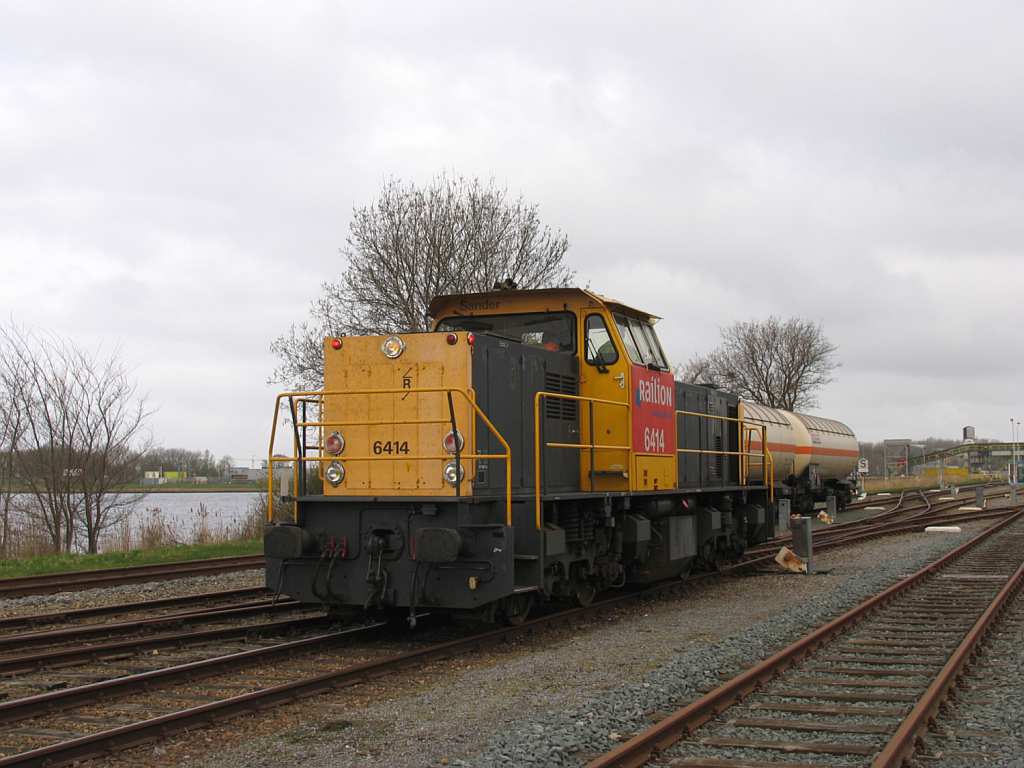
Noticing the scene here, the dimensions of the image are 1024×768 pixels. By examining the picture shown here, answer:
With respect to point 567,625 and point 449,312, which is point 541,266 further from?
point 567,625

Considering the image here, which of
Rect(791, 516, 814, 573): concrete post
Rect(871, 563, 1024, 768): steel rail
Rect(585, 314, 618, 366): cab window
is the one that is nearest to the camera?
Rect(871, 563, 1024, 768): steel rail

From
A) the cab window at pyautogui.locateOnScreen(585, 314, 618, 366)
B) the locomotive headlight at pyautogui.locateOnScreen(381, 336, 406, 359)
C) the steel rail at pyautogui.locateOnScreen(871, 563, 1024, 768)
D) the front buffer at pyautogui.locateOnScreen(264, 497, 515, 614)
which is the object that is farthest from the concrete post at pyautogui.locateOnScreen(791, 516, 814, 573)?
the locomotive headlight at pyautogui.locateOnScreen(381, 336, 406, 359)

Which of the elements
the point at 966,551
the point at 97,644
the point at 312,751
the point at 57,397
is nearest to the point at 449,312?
the point at 97,644

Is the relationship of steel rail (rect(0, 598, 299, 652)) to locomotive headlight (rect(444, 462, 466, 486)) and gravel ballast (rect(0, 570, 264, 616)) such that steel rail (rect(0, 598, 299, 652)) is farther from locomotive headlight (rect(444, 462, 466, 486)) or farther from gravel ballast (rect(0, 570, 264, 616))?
locomotive headlight (rect(444, 462, 466, 486))

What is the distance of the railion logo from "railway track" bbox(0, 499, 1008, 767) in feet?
8.70

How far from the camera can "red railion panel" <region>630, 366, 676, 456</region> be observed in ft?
34.8

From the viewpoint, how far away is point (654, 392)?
36.5 ft

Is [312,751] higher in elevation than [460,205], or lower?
lower

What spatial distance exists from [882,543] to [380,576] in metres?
14.7

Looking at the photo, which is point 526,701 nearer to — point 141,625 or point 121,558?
point 141,625

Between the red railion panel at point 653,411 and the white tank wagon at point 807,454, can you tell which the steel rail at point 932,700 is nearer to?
the red railion panel at point 653,411

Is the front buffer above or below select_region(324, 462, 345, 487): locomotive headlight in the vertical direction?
below

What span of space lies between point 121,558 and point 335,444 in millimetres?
10016

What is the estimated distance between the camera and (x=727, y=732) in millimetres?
5727
